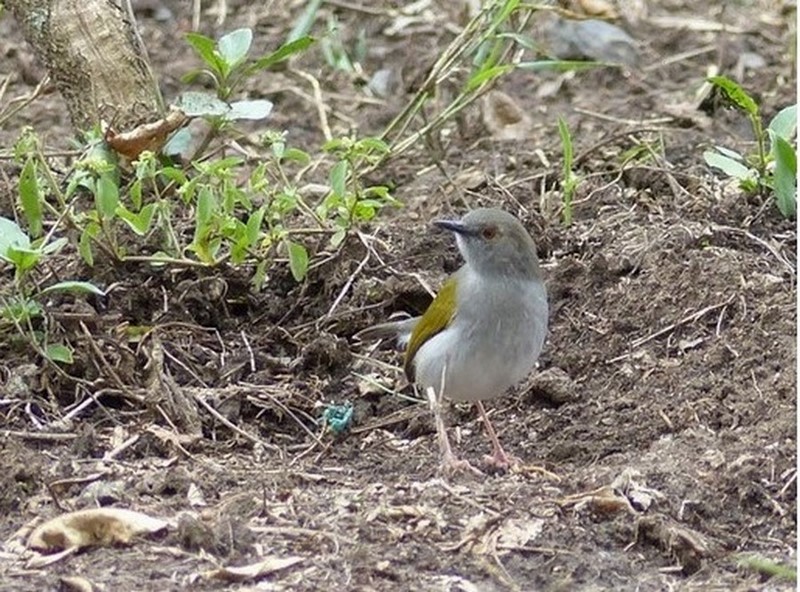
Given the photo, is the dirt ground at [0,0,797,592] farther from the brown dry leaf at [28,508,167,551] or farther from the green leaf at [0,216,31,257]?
the green leaf at [0,216,31,257]

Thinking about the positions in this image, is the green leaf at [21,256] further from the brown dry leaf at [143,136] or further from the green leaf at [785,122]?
the green leaf at [785,122]

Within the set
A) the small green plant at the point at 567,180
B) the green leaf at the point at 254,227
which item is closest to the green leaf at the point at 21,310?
the green leaf at the point at 254,227

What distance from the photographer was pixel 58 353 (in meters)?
5.77

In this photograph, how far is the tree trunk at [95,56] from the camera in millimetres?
6914

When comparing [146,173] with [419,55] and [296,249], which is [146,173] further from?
[419,55]

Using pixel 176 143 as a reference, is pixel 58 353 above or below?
below

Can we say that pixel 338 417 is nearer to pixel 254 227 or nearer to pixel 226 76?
pixel 254 227

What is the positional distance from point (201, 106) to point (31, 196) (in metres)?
0.83

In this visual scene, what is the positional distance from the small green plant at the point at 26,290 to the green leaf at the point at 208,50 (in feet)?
3.19

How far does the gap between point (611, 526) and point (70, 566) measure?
1.56 m

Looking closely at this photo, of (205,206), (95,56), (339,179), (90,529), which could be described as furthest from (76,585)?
(95,56)

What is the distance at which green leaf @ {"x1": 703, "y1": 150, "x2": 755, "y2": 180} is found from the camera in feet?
22.4

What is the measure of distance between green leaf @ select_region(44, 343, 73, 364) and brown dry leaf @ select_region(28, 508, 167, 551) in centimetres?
121

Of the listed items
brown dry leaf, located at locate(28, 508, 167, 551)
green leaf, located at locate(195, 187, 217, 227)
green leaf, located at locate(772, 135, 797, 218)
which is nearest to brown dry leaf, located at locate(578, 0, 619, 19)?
green leaf, located at locate(772, 135, 797, 218)
